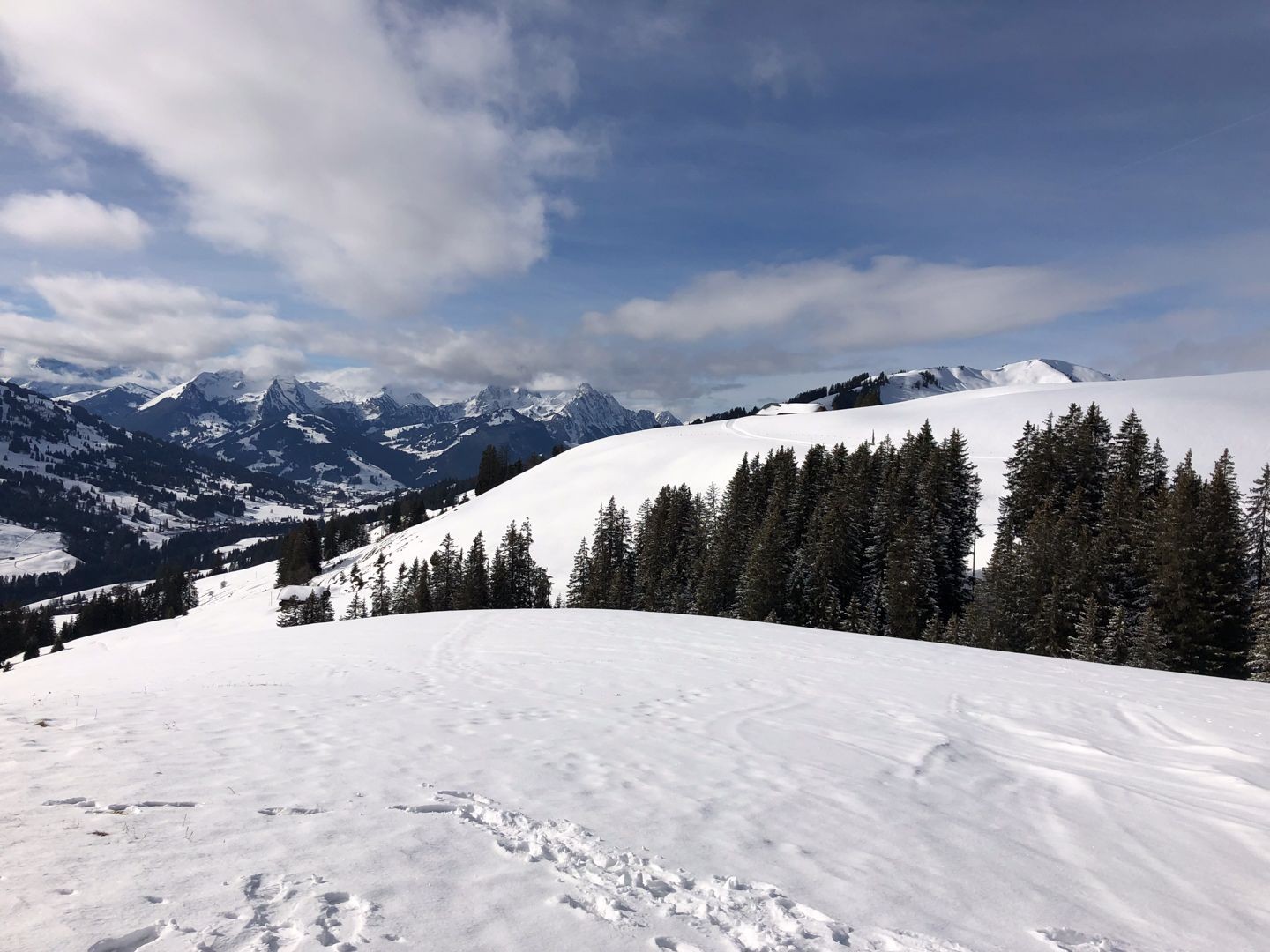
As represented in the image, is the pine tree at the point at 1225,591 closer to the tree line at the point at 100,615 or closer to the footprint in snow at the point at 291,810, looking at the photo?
the footprint in snow at the point at 291,810

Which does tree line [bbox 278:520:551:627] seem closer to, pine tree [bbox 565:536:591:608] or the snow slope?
pine tree [bbox 565:536:591:608]

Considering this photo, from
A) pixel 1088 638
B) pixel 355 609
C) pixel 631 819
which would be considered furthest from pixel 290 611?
pixel 631 819

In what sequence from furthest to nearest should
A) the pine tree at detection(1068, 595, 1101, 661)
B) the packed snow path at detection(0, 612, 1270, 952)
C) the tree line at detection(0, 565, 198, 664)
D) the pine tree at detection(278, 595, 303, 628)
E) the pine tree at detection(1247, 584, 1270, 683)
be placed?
1. the tree line at detection(0, 565, 198, 664)
2. the pine tree at detection(278, 595, 303, 628)
3. the pine tree at detection(1068, 595, 1101, 661)
4. the pine tree at detection(1247, 584, 1270, 683)
5. the packed snow path at detection(0, 612, 1270, 952)

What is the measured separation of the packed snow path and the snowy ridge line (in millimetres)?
27

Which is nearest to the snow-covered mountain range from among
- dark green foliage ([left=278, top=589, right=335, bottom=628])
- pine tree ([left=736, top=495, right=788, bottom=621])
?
pine tree ([left=736, top=495, right=788, bottom=621])

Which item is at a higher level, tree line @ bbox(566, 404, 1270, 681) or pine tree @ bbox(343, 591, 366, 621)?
tree line @ bbox(566, 404, 1270, 681)

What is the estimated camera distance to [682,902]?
189 inches

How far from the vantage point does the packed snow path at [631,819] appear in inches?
171

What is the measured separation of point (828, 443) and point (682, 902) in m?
93.5

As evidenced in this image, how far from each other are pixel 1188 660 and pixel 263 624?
103 metres

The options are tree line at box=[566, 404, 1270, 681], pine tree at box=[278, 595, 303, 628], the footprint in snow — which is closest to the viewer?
the footprint in snow

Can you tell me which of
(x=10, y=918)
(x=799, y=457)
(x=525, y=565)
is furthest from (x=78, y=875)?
(x=799, y=457)

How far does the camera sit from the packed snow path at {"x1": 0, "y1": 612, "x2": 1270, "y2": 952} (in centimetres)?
436

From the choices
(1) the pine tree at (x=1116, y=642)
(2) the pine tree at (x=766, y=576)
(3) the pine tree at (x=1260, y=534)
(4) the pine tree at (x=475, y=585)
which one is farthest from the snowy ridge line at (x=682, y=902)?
(4) the pine tree at (x=475, y=585)
